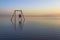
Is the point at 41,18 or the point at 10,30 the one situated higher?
the point at 41,18

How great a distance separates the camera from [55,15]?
220 cm

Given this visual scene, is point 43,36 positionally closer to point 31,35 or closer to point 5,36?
point 31,35

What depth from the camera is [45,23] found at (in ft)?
7.68

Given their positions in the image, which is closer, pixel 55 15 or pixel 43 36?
pixel 43 36

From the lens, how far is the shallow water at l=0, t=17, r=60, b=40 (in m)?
2.01

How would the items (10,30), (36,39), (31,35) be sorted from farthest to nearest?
(10,30) < (31,35) < (36,39)

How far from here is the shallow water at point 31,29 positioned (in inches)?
79.2

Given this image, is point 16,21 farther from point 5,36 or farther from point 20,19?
point 5,36

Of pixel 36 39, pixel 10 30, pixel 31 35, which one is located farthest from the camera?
pixel 10 30

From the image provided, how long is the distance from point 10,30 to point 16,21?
148 millimetres

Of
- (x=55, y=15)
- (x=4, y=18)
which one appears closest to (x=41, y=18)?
(x=55, y=15)

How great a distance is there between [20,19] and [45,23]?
1.28 feet

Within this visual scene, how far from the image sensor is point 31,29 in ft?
7.38

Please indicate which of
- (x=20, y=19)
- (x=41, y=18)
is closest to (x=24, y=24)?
(x=20, y=19)
